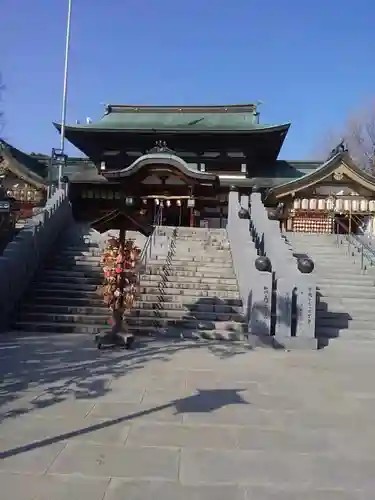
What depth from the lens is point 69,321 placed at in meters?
10.1

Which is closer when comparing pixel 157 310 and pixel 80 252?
pixel 157 310

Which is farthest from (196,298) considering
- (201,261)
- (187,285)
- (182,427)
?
(182,427)

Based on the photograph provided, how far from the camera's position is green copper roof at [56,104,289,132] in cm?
2494

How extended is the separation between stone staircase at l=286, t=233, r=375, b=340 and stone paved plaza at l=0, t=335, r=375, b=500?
2343mm

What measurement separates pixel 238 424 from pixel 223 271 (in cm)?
789

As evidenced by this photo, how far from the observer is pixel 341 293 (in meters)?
12.1

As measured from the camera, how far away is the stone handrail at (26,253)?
10.0 metres

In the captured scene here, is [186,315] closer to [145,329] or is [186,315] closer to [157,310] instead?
[157,310]

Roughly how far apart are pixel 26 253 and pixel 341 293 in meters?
8.56

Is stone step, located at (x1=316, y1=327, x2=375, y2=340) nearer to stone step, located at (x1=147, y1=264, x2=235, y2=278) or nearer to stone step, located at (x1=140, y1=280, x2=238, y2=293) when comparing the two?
stone step, located at (x1=140, y1=280, x2=238, y2=293)

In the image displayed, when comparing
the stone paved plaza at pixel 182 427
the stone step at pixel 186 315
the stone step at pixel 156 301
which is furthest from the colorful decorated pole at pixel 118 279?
the stone step at pixel 156 301

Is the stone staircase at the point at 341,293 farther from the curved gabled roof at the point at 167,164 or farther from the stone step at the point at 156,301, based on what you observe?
the curved gabled roof at the point at 167,164

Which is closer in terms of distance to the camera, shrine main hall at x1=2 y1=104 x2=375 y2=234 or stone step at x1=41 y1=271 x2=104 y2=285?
stone step at x1=41 y1=271 x2=104 y2=285

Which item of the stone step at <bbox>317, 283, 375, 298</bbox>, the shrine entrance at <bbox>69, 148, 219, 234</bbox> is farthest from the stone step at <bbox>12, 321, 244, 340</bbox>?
the shrine entrance at <bbox>69, 148, 219, 234</bbox>
